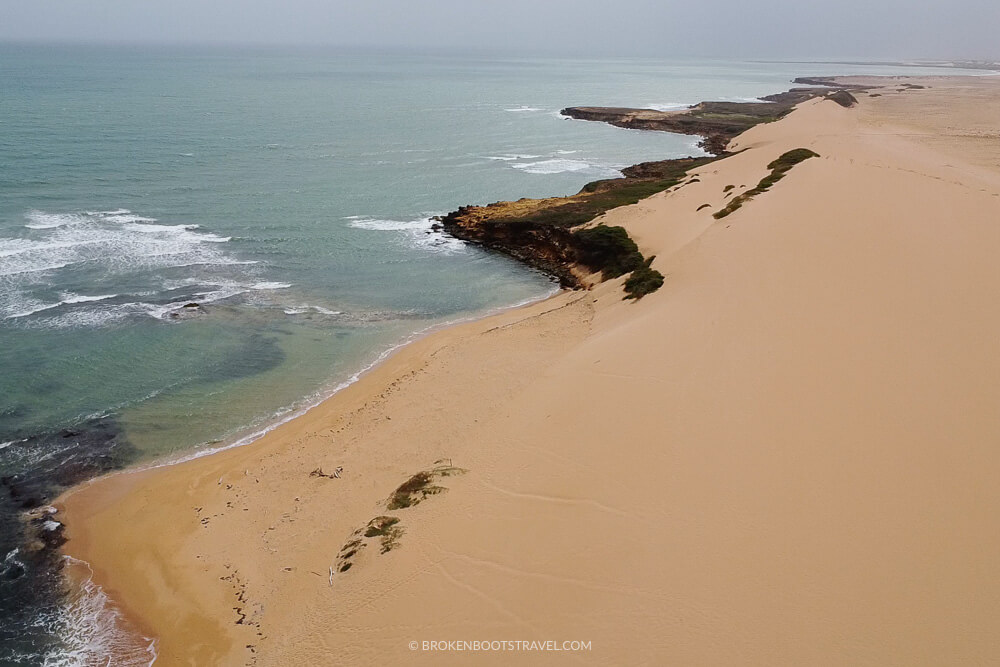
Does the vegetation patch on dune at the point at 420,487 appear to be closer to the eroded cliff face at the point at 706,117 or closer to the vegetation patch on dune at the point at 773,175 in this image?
the vegetation patch on dune at the point at 773,175

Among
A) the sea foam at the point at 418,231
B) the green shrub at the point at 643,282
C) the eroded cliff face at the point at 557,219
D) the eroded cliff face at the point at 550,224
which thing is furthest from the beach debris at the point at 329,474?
the sea foam at the point at 418,231

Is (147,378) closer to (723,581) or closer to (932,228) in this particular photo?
(723,581)

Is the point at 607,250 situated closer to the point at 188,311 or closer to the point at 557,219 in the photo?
the point at 557,219

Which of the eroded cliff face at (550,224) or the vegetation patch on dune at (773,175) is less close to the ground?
the vegetation patch on dune at (773,175)

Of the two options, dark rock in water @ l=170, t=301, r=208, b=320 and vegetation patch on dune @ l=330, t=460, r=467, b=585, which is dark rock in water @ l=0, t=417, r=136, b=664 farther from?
dark rock in water @ l=170, t=301, r=208, b=320

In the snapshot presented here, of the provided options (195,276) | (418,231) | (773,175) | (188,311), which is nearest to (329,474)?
(188,311)

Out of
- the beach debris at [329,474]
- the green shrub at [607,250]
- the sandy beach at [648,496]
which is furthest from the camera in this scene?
the green shrub at [607,250]
